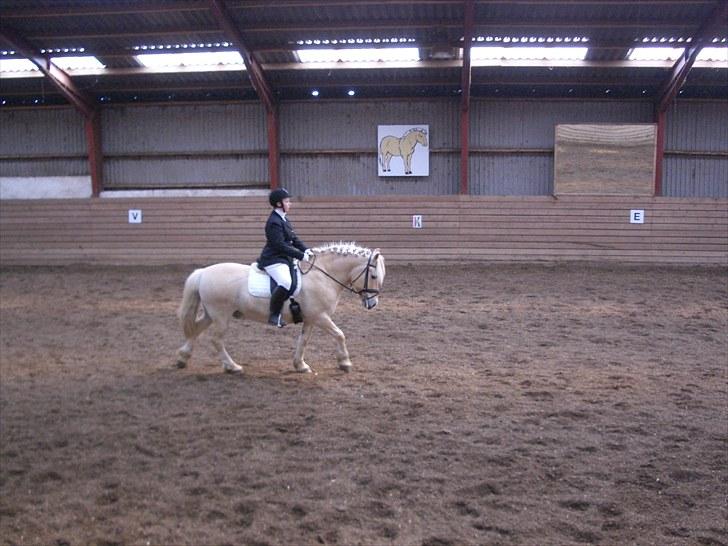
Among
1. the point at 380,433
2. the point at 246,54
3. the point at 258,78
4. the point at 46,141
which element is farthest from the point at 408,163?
the point at 380,433

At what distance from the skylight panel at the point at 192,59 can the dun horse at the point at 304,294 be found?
9.61m

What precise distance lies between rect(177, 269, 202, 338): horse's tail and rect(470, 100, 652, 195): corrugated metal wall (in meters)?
10.6

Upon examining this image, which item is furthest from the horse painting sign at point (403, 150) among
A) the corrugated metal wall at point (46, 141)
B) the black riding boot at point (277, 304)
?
the black riding boot at point (277, 304)

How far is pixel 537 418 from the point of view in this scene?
5.60m

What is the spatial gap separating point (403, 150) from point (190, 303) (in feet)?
33.7

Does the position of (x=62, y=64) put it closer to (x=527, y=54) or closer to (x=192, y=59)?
(x=192, y=59)

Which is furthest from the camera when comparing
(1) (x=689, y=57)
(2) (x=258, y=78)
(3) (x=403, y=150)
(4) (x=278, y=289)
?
(3) (x=403, y=150)

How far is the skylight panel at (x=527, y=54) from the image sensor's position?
14.9 metres

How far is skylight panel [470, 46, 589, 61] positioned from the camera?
14.9 metres

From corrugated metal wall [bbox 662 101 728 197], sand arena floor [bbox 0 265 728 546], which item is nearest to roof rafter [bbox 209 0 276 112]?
sand arena floor [bbox 0 265 728 546]

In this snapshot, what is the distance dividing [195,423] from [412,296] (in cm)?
647

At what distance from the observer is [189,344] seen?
7.37m

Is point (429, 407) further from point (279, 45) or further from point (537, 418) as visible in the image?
point (279, 45)

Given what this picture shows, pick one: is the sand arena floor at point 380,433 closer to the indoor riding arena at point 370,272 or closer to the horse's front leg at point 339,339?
the indoor riding arena at point 370,272
